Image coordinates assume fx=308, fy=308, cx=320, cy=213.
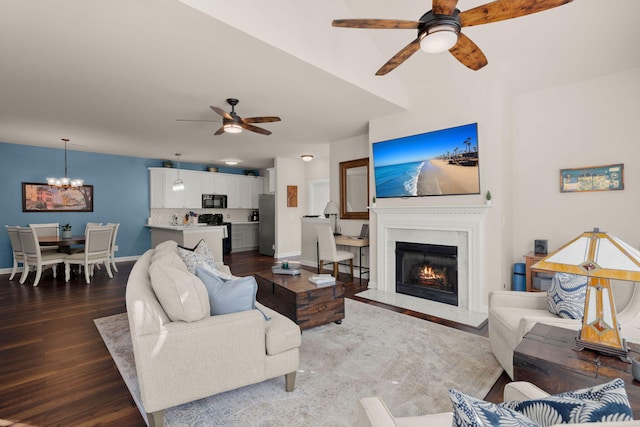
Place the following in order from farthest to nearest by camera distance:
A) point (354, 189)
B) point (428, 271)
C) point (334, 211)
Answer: point (334, 211), point (354, 189), point (428, 271)

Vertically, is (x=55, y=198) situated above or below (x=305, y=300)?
above

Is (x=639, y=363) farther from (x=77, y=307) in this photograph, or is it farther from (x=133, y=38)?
(x=77, y=307)

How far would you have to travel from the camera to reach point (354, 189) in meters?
5.76

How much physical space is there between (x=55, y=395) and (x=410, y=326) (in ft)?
9.64

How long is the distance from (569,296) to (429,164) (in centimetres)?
231

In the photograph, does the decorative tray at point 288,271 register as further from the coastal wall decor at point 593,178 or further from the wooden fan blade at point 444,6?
the coastal wall decor at point 593,178

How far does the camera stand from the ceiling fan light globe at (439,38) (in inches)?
78.5

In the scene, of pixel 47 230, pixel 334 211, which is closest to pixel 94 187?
pixel 47 230

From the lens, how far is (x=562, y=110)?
12.2 ft

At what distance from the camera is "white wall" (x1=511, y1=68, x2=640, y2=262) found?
11.0 feet

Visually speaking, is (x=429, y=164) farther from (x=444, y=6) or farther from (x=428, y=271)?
(x=444, y=6)

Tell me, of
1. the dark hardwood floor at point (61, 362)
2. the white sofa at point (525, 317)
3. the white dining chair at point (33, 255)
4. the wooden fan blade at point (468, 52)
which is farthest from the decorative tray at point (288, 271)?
the white dining chair at point (33, 255)

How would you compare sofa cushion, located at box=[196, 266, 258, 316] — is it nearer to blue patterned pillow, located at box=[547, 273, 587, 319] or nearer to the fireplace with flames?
blue patterned pillow, located at box=[547, 273, 587, 319]

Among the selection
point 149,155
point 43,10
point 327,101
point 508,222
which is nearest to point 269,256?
point 149,155
